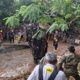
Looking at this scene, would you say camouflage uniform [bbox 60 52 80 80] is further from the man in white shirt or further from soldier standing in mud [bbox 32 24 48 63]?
soldier standing in mud [bbox 32 24 48 63]

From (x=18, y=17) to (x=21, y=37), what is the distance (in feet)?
58.2

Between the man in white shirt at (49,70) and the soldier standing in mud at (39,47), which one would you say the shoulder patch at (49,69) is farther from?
the soldier standing in mud at (39,47)

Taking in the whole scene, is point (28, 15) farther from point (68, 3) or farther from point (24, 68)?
point (24, 68)

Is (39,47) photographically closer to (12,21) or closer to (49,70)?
(12,21)

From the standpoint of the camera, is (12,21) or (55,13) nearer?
(55,13)

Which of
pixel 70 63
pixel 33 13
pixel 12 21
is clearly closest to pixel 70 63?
pixel 70 63

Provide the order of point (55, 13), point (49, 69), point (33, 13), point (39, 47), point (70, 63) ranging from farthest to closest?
point (39, 47) < point (55, 13) < point (70, 63) < point (33, 13) < point (49, 69)

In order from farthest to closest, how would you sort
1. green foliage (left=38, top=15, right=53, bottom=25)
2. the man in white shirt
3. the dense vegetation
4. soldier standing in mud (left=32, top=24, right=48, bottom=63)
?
soldier standing in mud (left=32, top=24, right=48, bottom=63), green foliage (left=38, top=15, right=53, bottom=25), the dense vegetation, the man in white shirt

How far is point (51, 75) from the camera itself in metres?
5.21

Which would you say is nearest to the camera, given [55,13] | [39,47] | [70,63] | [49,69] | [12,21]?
[49,69]

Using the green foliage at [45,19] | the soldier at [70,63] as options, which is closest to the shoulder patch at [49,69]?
the soldier at [70,63]

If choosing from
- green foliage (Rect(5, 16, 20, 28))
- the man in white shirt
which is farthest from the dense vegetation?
the man in white shirt

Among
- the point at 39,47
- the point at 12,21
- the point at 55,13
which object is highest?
the point at 55,13

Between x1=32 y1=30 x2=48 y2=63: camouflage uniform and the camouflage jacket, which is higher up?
the camouflage jacket
